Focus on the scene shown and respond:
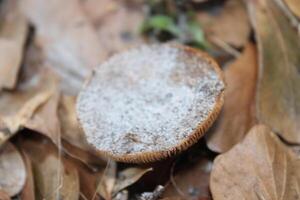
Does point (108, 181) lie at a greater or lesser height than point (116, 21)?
lesser

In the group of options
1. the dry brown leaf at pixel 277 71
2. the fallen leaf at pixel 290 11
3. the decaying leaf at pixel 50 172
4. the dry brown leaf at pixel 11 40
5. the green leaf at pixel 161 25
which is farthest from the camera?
the green leaf at pixel 161 25

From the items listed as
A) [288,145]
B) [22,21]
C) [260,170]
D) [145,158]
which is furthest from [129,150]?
[22,21]

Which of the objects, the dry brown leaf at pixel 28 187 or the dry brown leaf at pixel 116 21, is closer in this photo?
the dry brown leaf at pixel 28 187

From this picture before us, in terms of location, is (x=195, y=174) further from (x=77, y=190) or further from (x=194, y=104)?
(x=77, y=190)

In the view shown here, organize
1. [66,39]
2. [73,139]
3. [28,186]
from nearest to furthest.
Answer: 1. [28,186]
2. [73,139]
3. [66,39]

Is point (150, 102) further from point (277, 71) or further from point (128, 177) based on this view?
point (277, 71)

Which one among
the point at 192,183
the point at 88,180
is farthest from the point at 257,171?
the point at 88,180

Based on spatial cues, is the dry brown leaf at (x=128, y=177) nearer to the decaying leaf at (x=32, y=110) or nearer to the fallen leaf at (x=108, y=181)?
the fallen leaf at (x=108, y=181)

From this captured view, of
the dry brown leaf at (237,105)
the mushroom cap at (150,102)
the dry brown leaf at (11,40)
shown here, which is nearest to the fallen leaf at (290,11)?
the dry brown leaf at (237,105)
